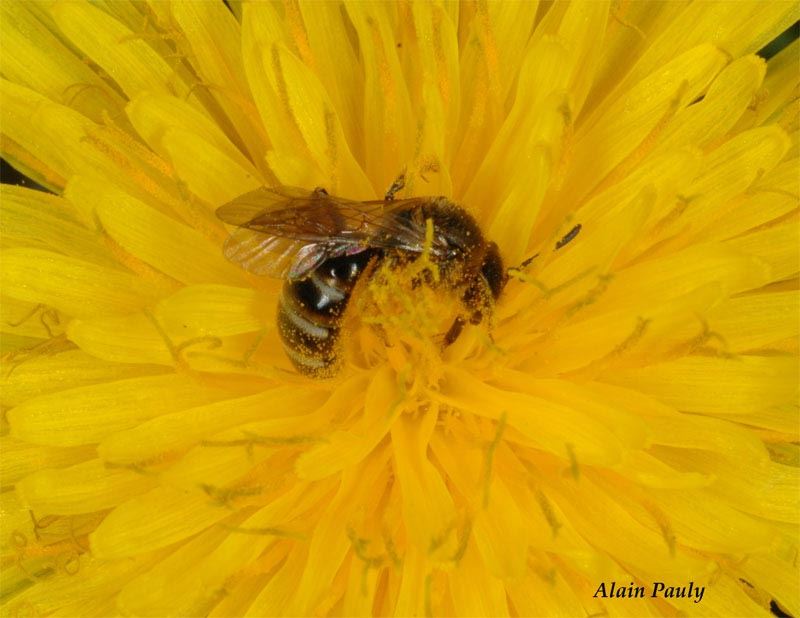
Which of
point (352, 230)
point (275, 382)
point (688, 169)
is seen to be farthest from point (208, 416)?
point (688, 169)

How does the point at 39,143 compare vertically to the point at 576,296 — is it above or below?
below

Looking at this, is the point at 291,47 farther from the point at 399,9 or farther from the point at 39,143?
the point at 39,143

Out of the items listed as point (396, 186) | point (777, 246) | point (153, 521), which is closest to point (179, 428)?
point (153, 521)

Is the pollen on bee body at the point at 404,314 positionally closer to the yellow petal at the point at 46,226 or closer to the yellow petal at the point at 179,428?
the yellow petal at the point at 179,428

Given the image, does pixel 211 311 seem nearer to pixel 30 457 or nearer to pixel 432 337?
pixel 432 337

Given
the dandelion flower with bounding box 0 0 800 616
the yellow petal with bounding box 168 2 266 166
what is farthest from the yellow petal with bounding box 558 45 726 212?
the yellow petal with bounding box 168 2 266 166

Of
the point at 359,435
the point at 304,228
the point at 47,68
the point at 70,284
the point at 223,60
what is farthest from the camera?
the point at 47,68
